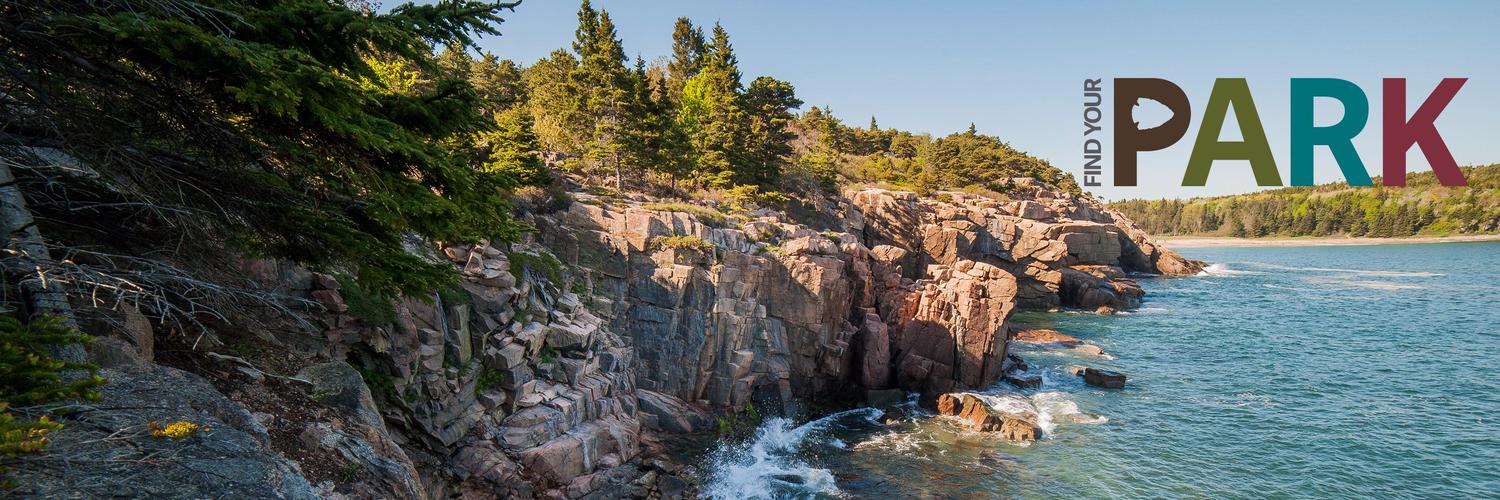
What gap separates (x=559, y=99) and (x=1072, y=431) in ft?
125

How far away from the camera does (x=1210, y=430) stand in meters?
26.3

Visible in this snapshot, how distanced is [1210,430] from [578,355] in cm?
2697

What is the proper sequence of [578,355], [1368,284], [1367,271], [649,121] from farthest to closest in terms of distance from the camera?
[1367,271] < [1368,284] < [649,121] < [578,355]

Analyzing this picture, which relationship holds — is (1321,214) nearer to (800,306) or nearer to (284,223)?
(800,306)

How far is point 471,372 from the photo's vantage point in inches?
657

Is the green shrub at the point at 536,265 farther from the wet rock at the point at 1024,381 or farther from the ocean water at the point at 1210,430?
the wet rock at the point at 1024,381

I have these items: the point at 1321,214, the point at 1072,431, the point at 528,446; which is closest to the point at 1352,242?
the point at 1321,214

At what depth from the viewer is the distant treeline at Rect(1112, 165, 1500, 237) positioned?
15450 cm

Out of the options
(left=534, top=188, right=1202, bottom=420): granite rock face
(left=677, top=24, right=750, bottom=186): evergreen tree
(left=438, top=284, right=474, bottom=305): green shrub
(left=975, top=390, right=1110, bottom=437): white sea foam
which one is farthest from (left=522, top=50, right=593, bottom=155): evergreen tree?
Answer: (left=975, top=390, right=1110, bottom=437): white sea foam

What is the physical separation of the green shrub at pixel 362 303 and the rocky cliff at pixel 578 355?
46 millimetres

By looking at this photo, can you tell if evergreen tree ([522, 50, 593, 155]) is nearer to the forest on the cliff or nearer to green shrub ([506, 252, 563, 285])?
green shrub ([506, 252, 563, 285])

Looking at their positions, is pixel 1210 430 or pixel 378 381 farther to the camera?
pixel 1210 430

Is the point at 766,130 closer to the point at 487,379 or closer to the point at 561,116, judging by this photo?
the point at 561,116

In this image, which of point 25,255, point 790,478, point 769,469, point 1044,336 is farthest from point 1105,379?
point 25,255
